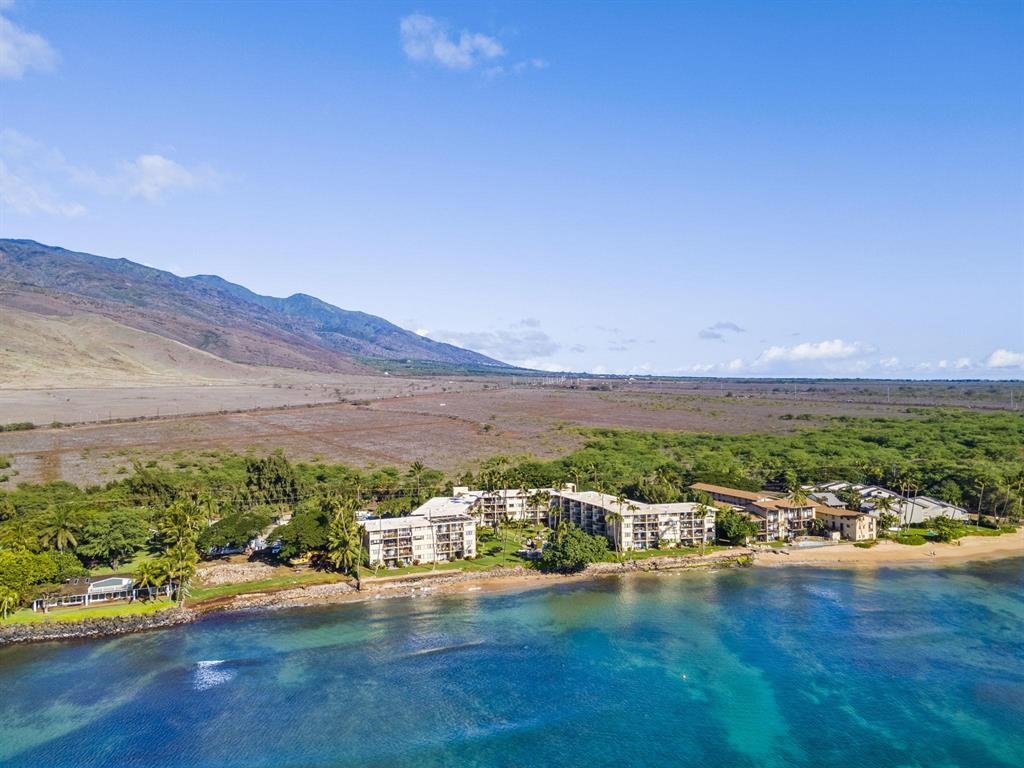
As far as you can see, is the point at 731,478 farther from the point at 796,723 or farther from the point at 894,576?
the point at 796,723

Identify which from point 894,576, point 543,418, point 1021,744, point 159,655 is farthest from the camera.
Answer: point 543,418

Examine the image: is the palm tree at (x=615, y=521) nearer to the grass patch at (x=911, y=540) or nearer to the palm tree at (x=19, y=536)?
the grass patch at (x=911, y=540)

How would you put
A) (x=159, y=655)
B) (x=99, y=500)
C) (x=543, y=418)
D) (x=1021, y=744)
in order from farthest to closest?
(x=543, y=418) < (x=99, y=500) < (x=159, y=655) < (x=1021, y=744)

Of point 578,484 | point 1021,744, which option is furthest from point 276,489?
point 1021,744

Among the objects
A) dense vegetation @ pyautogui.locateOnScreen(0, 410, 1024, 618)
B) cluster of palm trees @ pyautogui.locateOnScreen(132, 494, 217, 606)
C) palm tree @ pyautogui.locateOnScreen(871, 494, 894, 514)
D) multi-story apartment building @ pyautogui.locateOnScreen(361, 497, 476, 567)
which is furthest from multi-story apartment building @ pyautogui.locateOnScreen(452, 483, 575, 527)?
palm tree @ pyautogui.locateOnScreen(871, 494, 894, 514)

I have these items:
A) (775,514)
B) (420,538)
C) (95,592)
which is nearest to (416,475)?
(420,538)

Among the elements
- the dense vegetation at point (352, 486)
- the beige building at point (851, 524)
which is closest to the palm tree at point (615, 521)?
the dense vegetation at point (352, 486)

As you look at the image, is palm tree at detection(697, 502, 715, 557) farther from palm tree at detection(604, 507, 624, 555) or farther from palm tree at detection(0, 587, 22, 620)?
palm tree at detection(0, 587, 22, 620)
